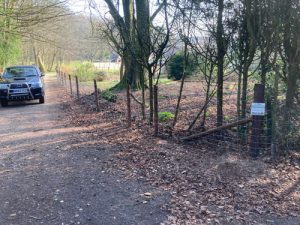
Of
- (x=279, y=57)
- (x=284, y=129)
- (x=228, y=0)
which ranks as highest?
(x=228, y=0)

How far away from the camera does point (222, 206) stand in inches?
160

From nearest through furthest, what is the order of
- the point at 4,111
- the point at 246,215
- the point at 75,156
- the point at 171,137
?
the point at 246,215, the point at 75,156, the point at 171,137, the point at 4,111

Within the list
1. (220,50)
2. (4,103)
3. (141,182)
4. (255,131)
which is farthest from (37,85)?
(255,131)

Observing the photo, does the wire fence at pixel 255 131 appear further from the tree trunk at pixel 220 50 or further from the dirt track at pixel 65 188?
the dirt track at pixel 65 188

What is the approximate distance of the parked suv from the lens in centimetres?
1395

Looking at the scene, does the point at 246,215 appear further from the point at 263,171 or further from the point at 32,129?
the point at 32,129

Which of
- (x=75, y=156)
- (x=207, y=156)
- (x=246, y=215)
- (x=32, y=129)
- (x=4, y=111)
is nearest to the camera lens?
(x=246, y=215)

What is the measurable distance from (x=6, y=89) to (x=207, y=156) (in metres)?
10.8

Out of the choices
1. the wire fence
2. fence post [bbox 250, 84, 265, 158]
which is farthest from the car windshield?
fence post [bbox 250, 84, 265, 158]

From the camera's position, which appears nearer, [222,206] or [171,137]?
[222,206]

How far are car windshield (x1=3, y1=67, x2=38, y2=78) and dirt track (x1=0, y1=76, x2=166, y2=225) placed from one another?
298 inches

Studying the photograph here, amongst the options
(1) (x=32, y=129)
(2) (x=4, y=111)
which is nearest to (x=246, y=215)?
(1) (x=32, y=129)

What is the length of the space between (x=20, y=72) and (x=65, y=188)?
460 inches

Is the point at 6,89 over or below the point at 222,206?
over
